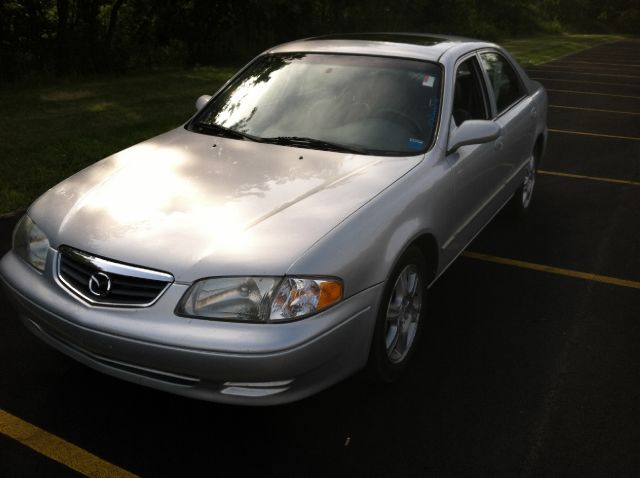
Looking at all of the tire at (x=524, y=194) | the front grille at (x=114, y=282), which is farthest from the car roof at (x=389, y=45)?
the front grille at (x=114, y=282)

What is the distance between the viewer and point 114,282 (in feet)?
10.2

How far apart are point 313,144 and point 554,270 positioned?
2.32 metres

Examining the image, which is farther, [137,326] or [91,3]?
[91,3]

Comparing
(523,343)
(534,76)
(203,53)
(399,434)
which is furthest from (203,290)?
(534,76)

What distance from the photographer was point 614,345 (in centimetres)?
431

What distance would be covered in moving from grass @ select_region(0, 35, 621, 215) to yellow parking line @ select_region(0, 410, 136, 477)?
3471 millimetres

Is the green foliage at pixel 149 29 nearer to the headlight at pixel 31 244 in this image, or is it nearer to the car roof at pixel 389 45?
the car roof at pixel 389 45

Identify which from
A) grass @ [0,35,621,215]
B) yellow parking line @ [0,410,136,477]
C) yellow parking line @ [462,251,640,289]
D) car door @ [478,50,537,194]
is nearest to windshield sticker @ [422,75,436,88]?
car door @ [478,50,537,194]

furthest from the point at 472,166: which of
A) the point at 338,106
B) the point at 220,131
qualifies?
the point at 220,131

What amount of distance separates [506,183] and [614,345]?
1.72 m

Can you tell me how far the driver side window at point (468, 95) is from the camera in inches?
186

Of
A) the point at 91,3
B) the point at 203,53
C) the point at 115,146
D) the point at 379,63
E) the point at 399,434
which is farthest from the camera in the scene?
the point at 203,53

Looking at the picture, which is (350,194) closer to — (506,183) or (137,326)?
(137,326)

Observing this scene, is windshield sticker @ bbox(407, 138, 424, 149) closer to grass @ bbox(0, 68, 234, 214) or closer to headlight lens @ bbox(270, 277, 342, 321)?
headlight lens @ bbox(270, 277, 342, 321)
